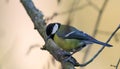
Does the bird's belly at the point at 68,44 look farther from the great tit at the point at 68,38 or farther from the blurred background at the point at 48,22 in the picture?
the blurred background at the point at 48,22

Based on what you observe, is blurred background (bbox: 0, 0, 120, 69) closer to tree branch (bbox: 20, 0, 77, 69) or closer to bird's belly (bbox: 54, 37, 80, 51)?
bird's belly (bbox: 54, 37, 80, 51)

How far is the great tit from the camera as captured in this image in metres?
0.99

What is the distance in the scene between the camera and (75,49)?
1.00 metres

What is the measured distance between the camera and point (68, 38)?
1052 millimetres

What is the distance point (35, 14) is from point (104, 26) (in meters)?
0.43

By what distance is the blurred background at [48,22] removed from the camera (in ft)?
4.19

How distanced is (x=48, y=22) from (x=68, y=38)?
412 millimetres

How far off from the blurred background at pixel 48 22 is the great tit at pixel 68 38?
248 mm

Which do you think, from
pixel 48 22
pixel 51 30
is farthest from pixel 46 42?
pixel 48 22

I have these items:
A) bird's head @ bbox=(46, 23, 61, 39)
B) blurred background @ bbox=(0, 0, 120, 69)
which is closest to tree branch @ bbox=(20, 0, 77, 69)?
bird's head @ bbox=(46, 23, 61, 39)

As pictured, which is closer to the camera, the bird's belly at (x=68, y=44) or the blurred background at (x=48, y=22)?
the bird's belly at (x=68, y=44)

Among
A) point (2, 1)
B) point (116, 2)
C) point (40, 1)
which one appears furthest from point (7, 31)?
point (116, 2)

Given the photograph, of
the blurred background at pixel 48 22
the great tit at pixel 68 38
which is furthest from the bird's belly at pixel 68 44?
the blurred background at pixel 48 22

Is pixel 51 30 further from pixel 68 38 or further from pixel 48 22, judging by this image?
pixel 48 22
